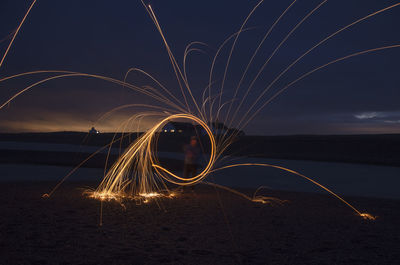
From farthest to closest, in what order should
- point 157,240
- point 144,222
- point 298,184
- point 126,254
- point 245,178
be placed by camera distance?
point 245,178, point 298,184, point 144,222, point 157,240, point 126,254

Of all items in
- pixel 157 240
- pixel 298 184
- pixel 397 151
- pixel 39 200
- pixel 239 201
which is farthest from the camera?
pixel 397 151

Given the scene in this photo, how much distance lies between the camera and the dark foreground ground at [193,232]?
512 centimetres

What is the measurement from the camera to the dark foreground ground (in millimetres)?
5125

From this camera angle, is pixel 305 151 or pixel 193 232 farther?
pixel 305 151

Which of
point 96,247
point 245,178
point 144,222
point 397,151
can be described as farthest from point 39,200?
point 397,151

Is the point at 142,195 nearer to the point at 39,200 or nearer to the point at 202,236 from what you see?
the point at 39,200

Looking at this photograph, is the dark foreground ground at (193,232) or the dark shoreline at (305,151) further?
the dark shoreline at (305,151)

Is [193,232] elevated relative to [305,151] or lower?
lower

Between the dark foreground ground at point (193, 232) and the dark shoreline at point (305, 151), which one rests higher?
the dark shoreline at point (305, 151)

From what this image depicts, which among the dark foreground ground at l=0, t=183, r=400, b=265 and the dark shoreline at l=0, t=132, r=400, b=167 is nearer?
the dark foreground ground at l=0, t=183, r=400, b=265

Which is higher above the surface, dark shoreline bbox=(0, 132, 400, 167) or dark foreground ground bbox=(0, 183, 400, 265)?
dark shoreline bbox=(0, 132, 400, 167)

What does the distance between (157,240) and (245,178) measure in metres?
10.9

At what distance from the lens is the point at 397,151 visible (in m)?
28.8

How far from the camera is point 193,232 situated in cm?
649
